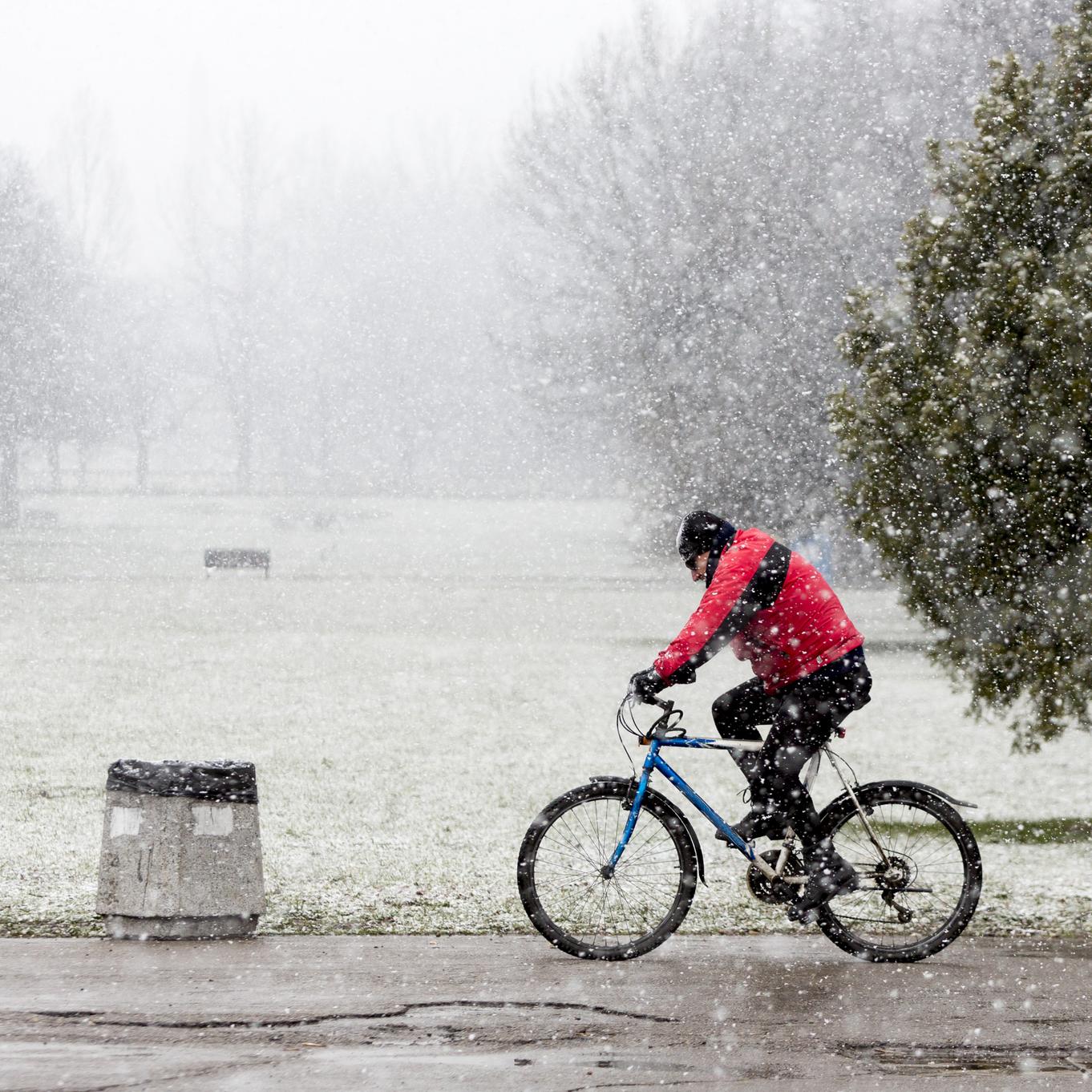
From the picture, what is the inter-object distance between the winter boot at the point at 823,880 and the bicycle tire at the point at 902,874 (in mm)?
77

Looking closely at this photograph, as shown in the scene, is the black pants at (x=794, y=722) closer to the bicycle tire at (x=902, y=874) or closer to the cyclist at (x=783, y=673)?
the cyclist at (x=783, y=673)

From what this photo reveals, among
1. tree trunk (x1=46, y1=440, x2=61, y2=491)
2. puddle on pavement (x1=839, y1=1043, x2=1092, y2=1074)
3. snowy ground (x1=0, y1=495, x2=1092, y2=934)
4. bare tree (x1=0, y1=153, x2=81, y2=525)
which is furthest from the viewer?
tree trunk (x1=46, y1=440, x2=61, y2=491)

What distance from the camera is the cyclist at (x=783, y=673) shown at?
574cm

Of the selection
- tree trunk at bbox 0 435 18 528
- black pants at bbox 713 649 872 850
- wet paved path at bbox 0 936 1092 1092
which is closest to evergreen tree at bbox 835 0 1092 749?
wet paved path at bbox 0 936 1092 1092

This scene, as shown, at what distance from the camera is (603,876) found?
609cm

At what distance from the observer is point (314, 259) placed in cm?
7231

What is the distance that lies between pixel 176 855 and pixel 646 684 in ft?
6.62

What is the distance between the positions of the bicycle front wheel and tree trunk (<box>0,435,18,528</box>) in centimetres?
4698

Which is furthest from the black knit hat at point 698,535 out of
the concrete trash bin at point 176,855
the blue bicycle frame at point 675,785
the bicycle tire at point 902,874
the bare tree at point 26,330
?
the bare tree at point 26,330

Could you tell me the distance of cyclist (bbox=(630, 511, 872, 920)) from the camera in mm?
5738

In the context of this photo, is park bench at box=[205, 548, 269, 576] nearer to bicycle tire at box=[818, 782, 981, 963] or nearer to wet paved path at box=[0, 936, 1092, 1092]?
wet paved path at box=[0, 936, 1092, 1092]

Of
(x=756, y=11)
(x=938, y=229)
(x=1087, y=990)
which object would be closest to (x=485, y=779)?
(x=938, y=229)

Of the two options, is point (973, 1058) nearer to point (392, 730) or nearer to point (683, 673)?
point (683, 673)

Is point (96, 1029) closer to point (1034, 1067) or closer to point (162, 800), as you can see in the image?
point (162, 800)
